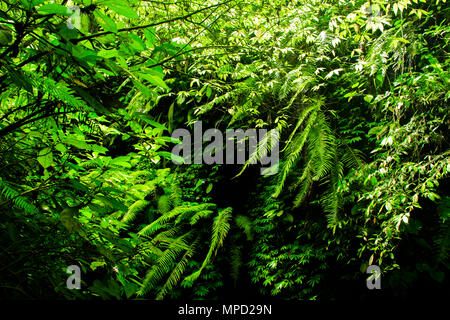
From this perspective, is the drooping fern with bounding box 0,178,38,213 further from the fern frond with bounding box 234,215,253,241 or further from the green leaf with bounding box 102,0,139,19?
the fern frond with bounding box 234,215,253,241

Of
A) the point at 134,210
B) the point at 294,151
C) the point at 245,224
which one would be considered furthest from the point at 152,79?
the point at 134,210

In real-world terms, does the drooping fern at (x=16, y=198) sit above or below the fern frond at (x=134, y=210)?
below

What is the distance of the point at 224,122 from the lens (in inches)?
123

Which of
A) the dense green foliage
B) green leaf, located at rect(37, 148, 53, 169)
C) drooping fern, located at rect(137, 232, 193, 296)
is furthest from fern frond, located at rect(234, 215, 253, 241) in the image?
green leaf, located at rect(37, 148, 53, 169)

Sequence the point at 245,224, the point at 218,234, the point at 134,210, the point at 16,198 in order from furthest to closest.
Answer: the point at 134,210 < the point at 245,224 < the point at 218,234 < the point at 16,198

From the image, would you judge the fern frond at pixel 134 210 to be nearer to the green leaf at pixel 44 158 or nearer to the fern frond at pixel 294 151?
the fern frond at pixel 294 151

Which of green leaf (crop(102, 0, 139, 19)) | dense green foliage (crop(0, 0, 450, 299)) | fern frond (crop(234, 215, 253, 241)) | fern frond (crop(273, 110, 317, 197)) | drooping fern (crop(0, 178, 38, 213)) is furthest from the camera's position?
fern frond (crop(234, 215, 253, 241))

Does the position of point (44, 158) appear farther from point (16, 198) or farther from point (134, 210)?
point (134, 210)

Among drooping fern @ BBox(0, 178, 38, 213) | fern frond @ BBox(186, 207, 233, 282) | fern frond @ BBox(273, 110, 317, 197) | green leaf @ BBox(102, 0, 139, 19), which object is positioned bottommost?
fern frond @ BBox(186, 207, 233, 282)

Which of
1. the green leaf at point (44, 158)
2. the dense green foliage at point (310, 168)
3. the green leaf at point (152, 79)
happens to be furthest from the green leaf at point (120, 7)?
the dense green foliage at point (310, 168)

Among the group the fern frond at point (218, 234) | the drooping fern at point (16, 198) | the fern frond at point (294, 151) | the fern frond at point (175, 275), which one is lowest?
the fern frond at point (175, 275)

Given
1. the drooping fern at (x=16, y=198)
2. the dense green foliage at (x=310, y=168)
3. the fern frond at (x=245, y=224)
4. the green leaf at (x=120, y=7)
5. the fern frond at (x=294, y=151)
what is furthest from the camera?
the fern frond at (x=245, y=224)
